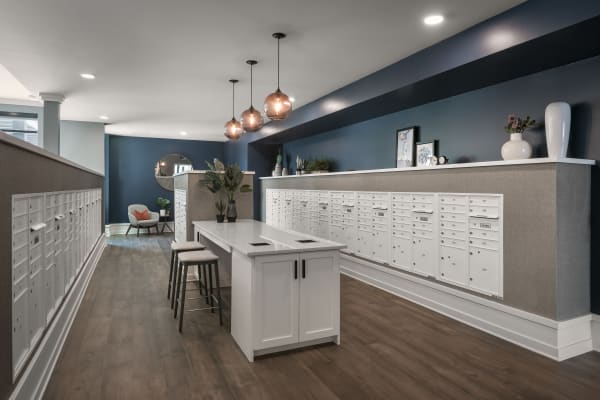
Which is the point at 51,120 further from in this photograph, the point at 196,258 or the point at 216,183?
the point at 196,258

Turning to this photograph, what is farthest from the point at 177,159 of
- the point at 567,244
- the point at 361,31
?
the point at 567,244

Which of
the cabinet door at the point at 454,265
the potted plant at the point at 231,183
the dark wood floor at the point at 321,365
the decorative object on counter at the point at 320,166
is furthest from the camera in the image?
the decorative object on counter at the point at 320,166

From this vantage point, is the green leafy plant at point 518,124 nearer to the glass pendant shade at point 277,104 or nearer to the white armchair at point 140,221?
the glass pendant shade at point 277,104

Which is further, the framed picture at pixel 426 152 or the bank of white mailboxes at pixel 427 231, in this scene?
the framed picture at pixel 426 152

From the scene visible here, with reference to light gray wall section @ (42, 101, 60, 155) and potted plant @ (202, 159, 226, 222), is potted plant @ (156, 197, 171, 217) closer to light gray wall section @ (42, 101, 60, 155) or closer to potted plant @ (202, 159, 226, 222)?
light gray wall section @ (42, 101, 60, 155)

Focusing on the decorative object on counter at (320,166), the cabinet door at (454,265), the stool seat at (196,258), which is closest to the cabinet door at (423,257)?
the cabinet door at (454,265)

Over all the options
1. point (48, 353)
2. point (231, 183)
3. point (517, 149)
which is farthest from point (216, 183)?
point (517, 149)

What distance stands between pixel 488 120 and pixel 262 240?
2.53 metres

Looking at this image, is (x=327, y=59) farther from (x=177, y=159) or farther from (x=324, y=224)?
(x=177, y=159)

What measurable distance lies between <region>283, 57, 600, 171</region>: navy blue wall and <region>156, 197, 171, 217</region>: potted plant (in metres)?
5.65

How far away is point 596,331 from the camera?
2805mm

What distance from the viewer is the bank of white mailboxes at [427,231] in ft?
10.2

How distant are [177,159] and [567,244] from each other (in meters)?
9.45

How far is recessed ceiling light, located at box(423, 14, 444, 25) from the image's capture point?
118 inches
